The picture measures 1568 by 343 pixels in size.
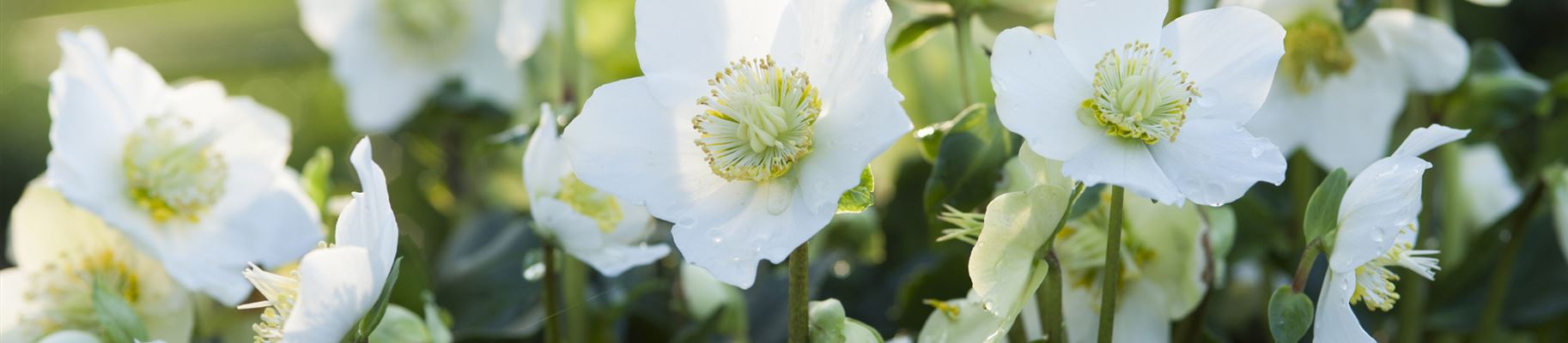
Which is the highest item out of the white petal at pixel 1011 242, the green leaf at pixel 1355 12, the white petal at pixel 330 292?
the white petal at pixel 330 292

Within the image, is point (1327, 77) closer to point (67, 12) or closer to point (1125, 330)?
point (1125, 330)

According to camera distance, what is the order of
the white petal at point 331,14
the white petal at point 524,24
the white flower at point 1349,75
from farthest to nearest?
1. the white petal at point 331,14
2. the white petal at point 524,24
3. the white flower at point 1349,75

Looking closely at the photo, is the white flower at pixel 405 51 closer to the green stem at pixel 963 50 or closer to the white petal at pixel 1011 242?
the green stem at pixel 963 50

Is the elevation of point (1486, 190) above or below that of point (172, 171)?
below

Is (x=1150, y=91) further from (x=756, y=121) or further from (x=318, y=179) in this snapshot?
(x=318, y=179)

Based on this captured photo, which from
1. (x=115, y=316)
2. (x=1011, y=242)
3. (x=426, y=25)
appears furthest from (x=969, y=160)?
(x=426, y=25)

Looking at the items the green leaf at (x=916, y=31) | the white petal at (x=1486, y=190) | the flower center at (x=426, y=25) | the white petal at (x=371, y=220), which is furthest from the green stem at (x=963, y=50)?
the flower center at (x=426, y=25)

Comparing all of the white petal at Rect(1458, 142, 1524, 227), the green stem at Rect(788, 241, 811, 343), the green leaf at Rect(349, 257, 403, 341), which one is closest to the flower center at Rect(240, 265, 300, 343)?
the green leaf at Rect(349, 257, 403, 341)

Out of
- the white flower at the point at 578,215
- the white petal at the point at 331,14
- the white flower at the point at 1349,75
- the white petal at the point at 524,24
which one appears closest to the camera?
the white flower at the point at 578,215
